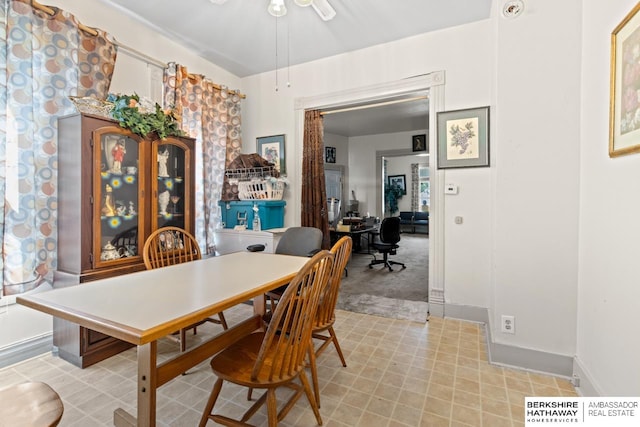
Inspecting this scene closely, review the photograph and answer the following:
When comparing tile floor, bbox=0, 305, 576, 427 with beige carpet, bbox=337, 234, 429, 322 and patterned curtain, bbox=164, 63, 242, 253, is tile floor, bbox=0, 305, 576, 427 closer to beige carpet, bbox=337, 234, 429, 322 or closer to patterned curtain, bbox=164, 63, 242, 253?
beige carpet, bbox=337, 234, 429, 322

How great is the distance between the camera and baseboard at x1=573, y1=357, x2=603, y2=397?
1.62 metres

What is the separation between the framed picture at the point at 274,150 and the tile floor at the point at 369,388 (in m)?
2.29

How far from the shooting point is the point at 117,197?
2.41m

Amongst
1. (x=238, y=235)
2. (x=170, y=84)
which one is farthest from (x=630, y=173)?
(x=170, y=84)

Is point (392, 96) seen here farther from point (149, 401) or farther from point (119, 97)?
point (149, 401)

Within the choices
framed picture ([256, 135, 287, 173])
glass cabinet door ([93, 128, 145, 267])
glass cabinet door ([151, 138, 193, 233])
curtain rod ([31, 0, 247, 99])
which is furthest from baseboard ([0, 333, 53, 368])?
framed picture ([256, 135, 287, 173])

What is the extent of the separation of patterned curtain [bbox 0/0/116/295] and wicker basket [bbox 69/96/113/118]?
262mm

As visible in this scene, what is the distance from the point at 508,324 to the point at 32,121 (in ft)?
12.1

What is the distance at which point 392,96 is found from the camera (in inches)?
130

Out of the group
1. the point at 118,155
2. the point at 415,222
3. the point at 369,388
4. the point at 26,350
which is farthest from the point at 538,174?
the point at 415,222

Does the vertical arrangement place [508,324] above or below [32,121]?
below

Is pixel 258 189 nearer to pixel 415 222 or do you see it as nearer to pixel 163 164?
pixel 163 164

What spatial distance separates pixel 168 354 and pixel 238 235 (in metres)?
1.49

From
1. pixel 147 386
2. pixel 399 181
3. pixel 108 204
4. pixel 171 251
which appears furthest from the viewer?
pixel 399 181
